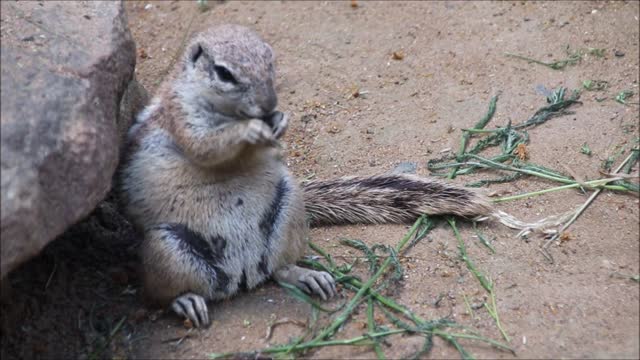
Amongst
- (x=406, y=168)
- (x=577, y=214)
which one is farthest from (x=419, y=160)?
(x=577, y=214)

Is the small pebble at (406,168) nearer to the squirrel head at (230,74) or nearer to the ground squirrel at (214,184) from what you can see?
the ground squirrel at (214,184)

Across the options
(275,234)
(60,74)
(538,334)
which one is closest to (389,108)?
(275,234)

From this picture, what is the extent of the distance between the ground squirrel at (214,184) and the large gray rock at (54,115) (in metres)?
0.39

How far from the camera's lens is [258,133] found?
396 cm

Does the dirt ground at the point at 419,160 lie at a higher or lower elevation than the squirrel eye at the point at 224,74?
lower

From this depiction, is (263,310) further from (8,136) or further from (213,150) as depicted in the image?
(8,136)

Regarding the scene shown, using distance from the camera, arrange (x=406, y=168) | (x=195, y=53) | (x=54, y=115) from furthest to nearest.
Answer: (x=406, y=168), (x=195, y=53), (x=54, y=115)

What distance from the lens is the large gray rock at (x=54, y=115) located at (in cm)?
338

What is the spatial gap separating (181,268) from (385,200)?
4.59 ft

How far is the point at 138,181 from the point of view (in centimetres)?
446

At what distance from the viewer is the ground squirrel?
13.3ft

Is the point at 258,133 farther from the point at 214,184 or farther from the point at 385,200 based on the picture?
the point at 385,200

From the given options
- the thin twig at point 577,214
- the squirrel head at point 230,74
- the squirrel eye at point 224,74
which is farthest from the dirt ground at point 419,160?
the squirrel eye at point 224,74

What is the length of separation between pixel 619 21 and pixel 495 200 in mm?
2425
